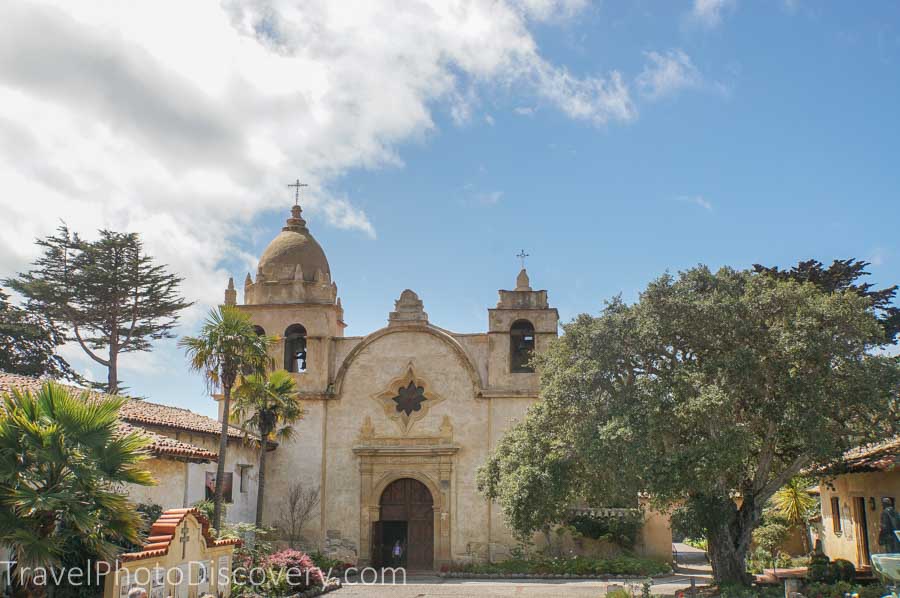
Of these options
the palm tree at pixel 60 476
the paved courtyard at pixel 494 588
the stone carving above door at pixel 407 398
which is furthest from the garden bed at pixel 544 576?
the palm tree at pixel 60 476

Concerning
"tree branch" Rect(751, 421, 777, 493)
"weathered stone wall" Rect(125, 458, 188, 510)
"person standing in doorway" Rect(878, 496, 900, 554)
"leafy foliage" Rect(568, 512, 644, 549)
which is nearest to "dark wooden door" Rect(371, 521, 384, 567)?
"leafy foliage" Rect(568, 512, 644, 549)

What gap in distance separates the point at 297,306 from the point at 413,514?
9113 mm

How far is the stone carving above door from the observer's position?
3116cm

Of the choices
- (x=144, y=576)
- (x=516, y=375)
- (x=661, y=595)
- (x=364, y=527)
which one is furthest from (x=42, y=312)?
(x=661, y=595)

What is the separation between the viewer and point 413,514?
3069cm

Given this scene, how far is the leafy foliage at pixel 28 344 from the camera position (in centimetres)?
3519

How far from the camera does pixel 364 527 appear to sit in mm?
30281

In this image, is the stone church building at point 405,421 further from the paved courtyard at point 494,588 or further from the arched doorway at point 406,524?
the paved courtyard at point 494,588

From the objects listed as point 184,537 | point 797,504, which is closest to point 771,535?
point 797,504

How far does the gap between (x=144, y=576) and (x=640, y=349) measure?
11661mm

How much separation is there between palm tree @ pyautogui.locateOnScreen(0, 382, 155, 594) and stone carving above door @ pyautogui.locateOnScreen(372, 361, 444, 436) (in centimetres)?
1823

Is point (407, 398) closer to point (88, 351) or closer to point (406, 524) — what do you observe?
point (406, 524)

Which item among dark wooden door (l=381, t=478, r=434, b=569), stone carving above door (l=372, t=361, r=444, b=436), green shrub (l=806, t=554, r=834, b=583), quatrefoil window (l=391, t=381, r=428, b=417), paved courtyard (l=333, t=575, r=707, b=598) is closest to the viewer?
green shrub (l=806, t=554, r=834, b=583)

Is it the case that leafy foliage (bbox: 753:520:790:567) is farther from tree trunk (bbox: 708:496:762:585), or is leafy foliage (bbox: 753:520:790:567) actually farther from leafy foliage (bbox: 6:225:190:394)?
leafy foliage (bbox: 6:225:190:394)
